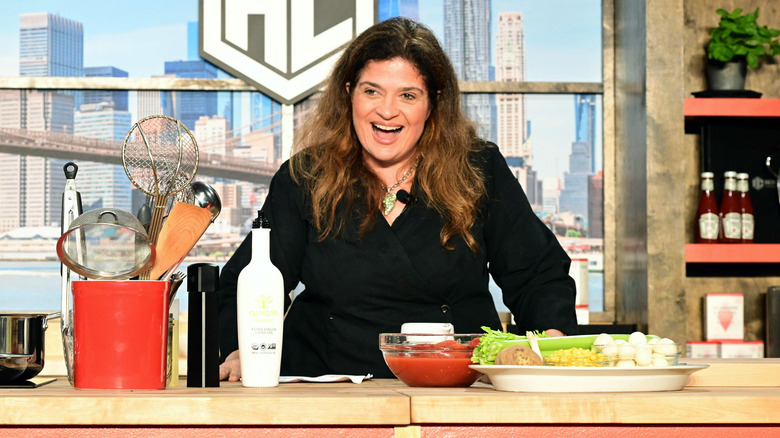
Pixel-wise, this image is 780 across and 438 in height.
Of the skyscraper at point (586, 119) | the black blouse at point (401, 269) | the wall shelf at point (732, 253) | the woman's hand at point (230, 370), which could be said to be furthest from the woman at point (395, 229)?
the skyscraper at point (586, 119)

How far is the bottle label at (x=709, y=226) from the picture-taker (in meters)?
3.60

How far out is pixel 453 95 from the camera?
2.05 metres

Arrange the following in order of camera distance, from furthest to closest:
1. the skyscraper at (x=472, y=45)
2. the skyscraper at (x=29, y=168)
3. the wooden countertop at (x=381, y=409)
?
the skyscraper at (x=472, y=45) < the skyscraper at (x=29, y=168) < the wooden countertop at (x=381, y=409)

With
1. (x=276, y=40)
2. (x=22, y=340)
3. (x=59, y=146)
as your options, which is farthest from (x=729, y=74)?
(x=22, y=340)

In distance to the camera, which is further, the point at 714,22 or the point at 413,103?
the point at 714,22

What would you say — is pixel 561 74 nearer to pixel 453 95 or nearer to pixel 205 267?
pixel 453 95

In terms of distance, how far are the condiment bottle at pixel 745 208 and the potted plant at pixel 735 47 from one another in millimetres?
356

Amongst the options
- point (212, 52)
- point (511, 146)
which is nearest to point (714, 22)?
point (511, 146)

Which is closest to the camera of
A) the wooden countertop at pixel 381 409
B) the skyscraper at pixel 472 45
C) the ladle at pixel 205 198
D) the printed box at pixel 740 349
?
the wooden countertop at pixel 381 409

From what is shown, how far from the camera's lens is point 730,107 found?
3.57 metres

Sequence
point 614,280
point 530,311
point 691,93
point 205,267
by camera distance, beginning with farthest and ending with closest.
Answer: point 614,280
point 691,93
point 530,311
point 205,267

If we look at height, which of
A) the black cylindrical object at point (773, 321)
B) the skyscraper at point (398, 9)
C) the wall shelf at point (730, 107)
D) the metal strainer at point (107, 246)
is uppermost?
A: the skyscraper at point (398, 9)

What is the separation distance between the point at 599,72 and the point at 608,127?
0.24 metres

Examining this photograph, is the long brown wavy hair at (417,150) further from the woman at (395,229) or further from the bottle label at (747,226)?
the bottle label at (747,226)
